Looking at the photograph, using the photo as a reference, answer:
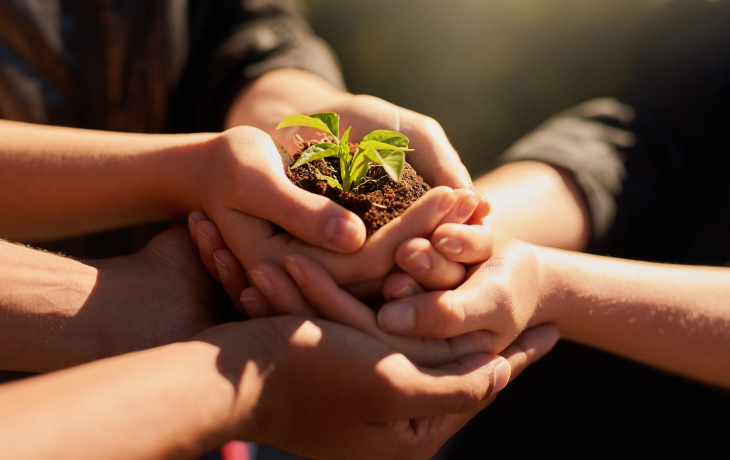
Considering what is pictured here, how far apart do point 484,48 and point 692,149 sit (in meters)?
1.34

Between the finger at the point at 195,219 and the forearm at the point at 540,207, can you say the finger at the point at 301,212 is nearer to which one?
the finger at the point at 195,219

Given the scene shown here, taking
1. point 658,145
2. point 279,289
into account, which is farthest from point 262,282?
point 658,145

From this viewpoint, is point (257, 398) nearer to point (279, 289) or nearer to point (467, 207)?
point (279, 289)

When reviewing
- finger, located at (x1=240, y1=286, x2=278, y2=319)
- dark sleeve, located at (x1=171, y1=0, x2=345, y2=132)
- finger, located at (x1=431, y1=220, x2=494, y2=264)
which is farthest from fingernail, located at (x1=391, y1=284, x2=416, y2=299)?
dark sleeve, located at (x1=171, y1=0, x2=345, y2=132)

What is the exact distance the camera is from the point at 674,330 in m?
1.38

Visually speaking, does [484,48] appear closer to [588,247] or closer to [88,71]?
[588,247]

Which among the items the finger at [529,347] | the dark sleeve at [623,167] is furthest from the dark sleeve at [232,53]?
the finger at [529,347]

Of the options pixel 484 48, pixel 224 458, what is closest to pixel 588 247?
pixel 484 48

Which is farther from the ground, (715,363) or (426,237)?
(426,237)

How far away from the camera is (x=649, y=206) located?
6.40 feet

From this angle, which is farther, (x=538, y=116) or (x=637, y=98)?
(x=538, y=116)

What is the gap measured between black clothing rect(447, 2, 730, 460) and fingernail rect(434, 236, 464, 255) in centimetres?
106

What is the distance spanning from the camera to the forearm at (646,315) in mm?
1360

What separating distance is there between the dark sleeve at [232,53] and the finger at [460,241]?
4.21ft
